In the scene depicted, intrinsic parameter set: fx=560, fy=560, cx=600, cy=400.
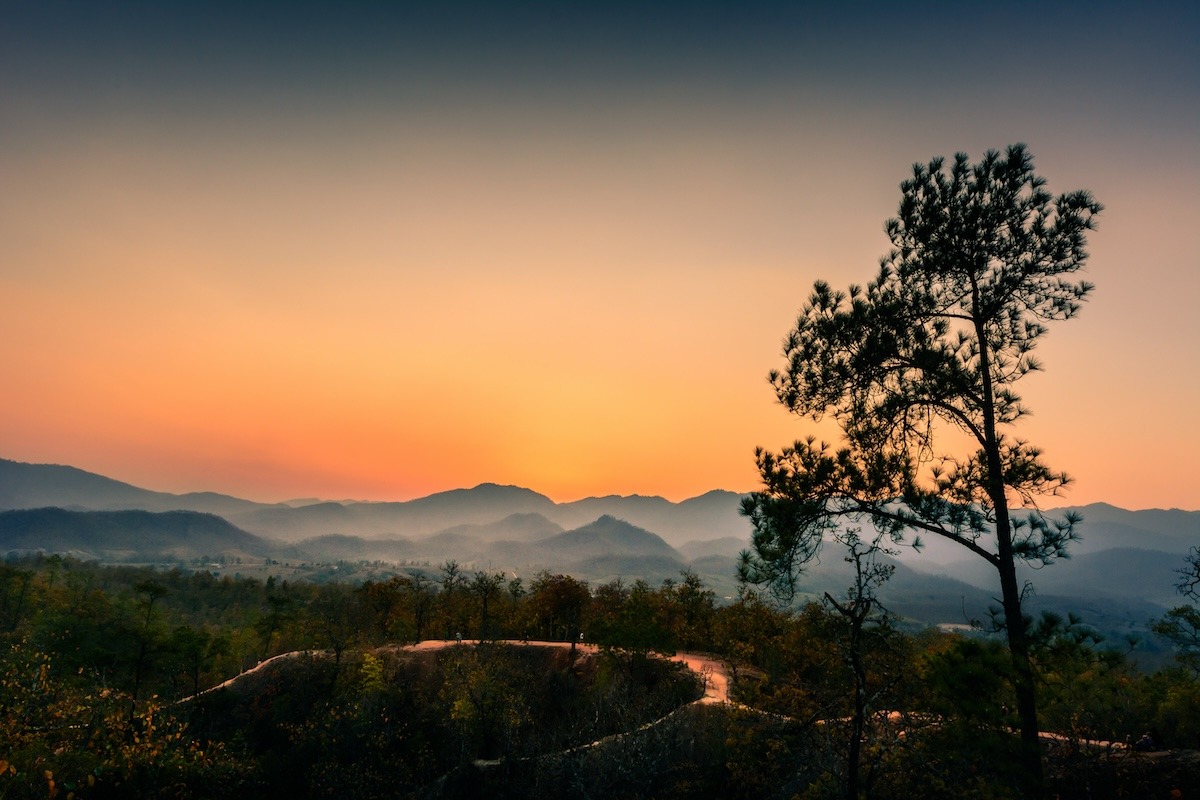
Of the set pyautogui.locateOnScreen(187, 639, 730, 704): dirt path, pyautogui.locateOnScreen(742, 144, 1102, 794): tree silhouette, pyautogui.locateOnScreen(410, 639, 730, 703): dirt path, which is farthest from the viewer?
pyautogui.locateOnScreen(187, 639, 730, 704): dirt path

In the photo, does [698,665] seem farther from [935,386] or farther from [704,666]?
[935,386]

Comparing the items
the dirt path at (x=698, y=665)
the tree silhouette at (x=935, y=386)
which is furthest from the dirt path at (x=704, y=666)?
the tree silhouette at (x=935, y=386)

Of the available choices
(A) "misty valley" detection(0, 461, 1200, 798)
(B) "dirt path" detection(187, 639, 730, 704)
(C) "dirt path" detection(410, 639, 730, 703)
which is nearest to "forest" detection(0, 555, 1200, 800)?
(A) "misty valley" detection(0, 461, 1200, 798)

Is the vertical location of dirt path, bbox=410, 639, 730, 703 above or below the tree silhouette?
below

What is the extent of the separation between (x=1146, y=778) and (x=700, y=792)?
14292 mm

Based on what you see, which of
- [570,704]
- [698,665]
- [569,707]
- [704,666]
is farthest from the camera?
[698,665]

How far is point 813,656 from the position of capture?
81.6ft

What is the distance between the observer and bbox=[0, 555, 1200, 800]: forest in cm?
1346

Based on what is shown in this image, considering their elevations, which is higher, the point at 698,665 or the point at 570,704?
the point at 698,665

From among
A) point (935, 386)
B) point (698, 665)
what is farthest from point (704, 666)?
point (935, 386)

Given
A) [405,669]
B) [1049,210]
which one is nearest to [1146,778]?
[1049,210]

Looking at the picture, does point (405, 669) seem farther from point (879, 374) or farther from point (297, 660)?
point (879, 374)

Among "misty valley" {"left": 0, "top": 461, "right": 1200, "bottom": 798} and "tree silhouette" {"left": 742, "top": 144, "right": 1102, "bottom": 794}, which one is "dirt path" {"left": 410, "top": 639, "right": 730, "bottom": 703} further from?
"tree silhouette" {"left": 742, "top": 144, "right": 1102, "bottom": 794}

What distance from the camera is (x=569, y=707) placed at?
144 ft
